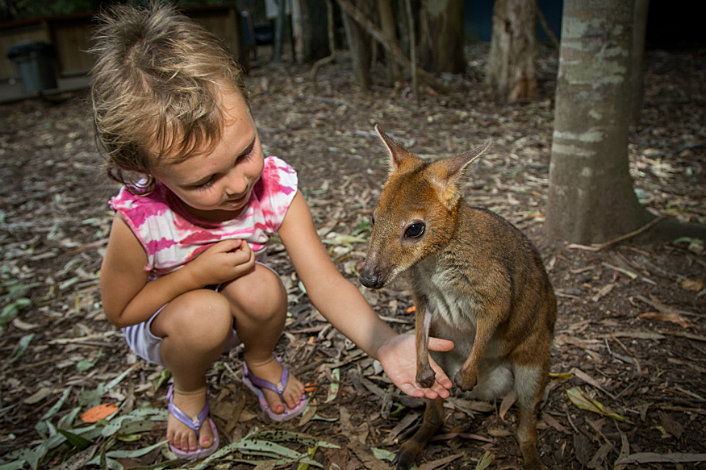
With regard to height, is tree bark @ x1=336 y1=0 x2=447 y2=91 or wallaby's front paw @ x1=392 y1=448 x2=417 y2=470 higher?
tree bark @ x1=336 y1=0 x2=447 y2=91

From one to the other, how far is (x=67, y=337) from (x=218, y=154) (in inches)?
70.7

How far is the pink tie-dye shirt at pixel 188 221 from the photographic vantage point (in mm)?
1891

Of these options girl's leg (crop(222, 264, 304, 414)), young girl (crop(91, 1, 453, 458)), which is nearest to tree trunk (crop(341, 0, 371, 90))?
young girl (crop(91, 1, 453, 458))

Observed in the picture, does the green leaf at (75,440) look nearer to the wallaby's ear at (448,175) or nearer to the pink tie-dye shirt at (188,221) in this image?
the pink tie-dye shirt at (188,221)

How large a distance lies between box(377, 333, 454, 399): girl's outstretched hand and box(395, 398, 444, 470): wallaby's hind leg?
0.20 meters

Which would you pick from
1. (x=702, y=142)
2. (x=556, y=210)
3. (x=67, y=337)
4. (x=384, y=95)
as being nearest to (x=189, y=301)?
(x=67, y=337)

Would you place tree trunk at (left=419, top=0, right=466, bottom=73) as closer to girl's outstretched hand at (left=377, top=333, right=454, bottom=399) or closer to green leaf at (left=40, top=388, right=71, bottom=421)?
girl's outstretched hand at (left=377, top=333, right=454, bottom=399)

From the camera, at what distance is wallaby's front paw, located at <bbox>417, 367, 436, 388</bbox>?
174 cm

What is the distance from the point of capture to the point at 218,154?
167cm

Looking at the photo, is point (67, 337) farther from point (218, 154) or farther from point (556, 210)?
point (556, 210)

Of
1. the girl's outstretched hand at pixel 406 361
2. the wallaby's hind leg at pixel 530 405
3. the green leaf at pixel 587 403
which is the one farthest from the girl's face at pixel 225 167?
the green leaf at pixel 587 403

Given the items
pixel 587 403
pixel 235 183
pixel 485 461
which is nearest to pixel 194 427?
pixel 235 183

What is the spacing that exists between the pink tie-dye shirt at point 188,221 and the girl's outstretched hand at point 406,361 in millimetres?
647

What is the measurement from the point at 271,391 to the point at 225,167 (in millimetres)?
1015
